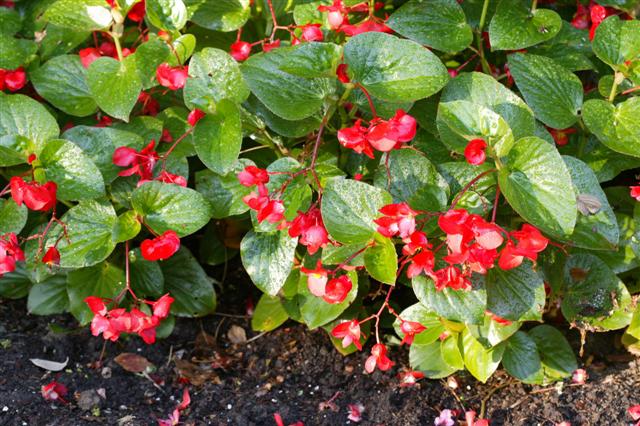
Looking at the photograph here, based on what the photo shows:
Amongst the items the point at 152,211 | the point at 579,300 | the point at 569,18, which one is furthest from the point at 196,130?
the point at 569,18

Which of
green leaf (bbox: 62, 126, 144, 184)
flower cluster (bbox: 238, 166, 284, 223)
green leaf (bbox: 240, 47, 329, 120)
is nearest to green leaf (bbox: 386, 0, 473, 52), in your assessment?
green leaf (bbox: 240, 47, 329, 120)

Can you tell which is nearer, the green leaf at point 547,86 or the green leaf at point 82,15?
the green leaf at point 547,86

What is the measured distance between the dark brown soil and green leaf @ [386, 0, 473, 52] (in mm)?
715

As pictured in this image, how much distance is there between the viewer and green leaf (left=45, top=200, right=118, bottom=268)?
56.5 inches

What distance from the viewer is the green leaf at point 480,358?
1527 millimetres

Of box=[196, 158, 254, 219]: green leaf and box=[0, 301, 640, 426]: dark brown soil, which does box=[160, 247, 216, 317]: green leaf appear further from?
box=[196, 158, 254, 219]: green leaf

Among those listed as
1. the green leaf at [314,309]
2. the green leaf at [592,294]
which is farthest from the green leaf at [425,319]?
the green leaf at [592,294]

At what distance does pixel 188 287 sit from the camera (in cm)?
177

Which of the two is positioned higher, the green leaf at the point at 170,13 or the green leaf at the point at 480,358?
the green leaf at the point at 170,13

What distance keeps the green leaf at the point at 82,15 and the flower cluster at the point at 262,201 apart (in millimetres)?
545

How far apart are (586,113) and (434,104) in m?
0.30

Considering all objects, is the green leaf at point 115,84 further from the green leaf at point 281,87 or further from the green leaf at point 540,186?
the green leaf at point 540,186

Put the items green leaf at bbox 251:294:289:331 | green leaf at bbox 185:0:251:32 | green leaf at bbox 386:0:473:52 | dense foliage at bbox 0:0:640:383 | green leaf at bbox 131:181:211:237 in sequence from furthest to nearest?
green leaf at bbox 251:294:289:331 → green leaf at bbox 185:0:251:32 → green leaf at bbox 386:0:473:52 → green leaf at bbox 131:181:211:237 → dense foliage at bbox 0:0:640:383

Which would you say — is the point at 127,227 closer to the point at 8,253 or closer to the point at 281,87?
the point at 8,253
